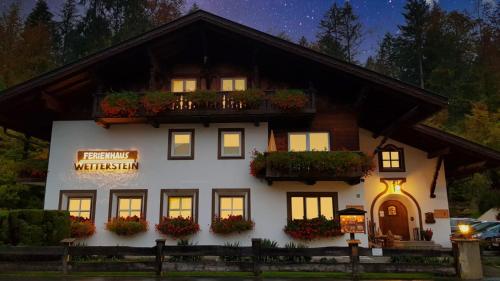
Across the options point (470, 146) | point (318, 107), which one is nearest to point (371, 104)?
point (318, 107)

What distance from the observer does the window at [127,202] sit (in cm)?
1791

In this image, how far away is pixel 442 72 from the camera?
4553 cm

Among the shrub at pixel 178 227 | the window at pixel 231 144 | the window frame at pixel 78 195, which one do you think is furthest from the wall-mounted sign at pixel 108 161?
the window at pixel 231 144

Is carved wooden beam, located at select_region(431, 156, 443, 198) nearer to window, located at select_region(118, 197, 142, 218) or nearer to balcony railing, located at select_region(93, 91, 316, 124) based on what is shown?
balcony railing, located at select_region(93, 91, 316, 124)

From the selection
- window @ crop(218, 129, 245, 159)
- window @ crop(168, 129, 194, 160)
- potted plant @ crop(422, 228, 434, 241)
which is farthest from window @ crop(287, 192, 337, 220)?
potted plant @ crop(422, 228, 434, 241)

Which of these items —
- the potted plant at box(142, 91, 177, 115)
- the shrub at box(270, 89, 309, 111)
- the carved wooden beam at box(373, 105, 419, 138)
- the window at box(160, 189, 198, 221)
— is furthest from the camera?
the window at box(160, 189, 198, 221)

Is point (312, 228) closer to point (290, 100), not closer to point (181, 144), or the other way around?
point (290, 100)

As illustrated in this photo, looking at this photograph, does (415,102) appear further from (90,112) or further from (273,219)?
(90,112)

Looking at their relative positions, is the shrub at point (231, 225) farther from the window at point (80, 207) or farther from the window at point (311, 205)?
the window at point (80, 207)

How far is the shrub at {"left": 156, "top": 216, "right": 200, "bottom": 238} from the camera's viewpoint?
17156mm

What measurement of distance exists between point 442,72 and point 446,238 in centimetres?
3033

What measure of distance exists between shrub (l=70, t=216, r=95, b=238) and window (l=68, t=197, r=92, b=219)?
35 centimetres

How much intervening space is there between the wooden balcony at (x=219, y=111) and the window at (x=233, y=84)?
176 centimetres

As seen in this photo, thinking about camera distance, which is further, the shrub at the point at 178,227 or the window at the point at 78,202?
Answer: the window at the point at 78,202
